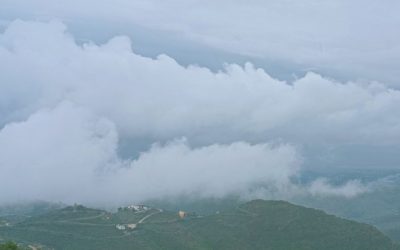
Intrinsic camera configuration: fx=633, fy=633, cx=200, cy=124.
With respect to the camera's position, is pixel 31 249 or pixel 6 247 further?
pixel 31 249
